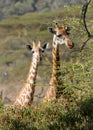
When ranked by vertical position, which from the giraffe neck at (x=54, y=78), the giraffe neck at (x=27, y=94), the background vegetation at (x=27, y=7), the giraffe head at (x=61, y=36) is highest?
the giraffe head at (x=61, y=36)

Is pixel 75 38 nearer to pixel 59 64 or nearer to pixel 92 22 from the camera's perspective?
pixel 92 22

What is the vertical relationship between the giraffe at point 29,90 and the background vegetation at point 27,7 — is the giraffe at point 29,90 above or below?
above

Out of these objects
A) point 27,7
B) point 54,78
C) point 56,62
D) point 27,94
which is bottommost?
point 27,7

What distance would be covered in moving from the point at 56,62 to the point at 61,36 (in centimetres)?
89

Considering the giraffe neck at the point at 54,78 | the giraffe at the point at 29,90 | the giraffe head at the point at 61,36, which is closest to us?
the giraffe neck at the point at 54,78

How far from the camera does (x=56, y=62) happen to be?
29.1 feet

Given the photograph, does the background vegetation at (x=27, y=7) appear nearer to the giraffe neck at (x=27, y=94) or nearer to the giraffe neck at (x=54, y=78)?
the giraffe neck at (x=27, y=94)

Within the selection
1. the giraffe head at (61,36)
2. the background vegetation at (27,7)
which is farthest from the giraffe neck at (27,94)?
the background vegetation at (27,7)

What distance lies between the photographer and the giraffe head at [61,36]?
9.48 metres

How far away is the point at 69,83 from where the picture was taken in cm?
795

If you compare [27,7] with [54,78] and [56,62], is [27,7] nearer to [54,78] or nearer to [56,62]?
[56,62]

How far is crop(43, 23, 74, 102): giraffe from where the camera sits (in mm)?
8344

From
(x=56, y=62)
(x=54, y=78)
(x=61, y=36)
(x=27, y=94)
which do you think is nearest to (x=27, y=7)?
(x=61, y=36)

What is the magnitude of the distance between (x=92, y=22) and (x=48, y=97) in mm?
1950
